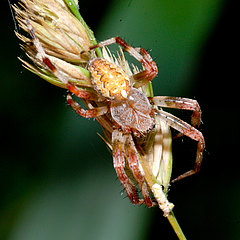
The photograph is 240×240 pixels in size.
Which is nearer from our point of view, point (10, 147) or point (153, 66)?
point (153, 66)

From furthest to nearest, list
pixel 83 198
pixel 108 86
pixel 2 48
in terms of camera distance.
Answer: pixel 2 48 < pixel 83 198 < pixel 108 86

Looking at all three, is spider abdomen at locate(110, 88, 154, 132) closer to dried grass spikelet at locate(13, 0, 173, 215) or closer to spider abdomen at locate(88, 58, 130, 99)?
spider abdomen at locate(88, 58, 130, 99)

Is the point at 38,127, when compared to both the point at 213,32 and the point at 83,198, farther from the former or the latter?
the point at 213,32

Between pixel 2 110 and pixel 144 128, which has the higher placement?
pixel 144 128

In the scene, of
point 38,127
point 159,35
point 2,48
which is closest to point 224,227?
point 159,35

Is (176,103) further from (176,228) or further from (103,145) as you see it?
(176,228)

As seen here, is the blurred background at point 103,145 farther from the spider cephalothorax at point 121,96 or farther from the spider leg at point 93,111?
the spider leg at point 93,111

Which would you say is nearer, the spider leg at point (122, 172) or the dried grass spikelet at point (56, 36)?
the dried grass spikelet at point (56, 36)

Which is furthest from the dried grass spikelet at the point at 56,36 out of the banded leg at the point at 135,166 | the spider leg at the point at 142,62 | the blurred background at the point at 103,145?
the blurred background at the point at 103,145
